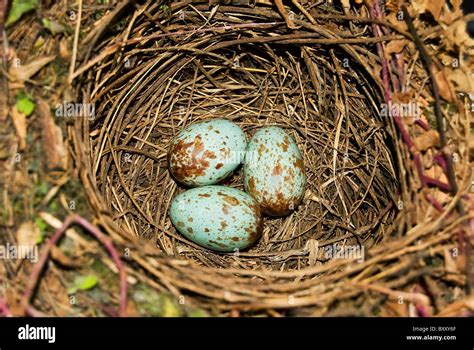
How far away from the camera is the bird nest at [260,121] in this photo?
5.18 feet

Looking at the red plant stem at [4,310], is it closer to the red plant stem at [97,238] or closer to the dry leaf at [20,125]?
the red plant stem at [97,238]

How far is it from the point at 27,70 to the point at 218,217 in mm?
760

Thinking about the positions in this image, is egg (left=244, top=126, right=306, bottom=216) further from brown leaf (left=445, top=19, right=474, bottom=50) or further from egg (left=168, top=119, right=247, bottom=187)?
brown leaf (left=445, top=19, right=474, bottom=50)

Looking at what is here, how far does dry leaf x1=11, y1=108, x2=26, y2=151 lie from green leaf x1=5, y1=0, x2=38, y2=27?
0.26m

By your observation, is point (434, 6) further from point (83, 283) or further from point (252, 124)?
point (83, 283)

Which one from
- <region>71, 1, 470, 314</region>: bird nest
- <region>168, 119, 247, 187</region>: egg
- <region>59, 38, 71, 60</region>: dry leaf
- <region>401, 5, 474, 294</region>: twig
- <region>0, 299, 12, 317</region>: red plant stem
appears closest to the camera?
<region>0, 299, 12, 317</region>: red plant stem

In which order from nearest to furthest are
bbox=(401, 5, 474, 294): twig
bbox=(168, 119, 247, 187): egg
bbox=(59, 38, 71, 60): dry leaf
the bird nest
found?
1. bbox=(401, 5, 474, 294): twig
2. bbox=(59, 38, 71, 60): dry leaf
3. the bird nest
4. bbox=(168, 119, 247, 187): egg

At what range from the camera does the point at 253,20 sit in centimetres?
180

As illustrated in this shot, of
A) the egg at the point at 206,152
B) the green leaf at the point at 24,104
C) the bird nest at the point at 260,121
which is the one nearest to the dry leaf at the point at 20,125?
the green leaf at the point at 24,104

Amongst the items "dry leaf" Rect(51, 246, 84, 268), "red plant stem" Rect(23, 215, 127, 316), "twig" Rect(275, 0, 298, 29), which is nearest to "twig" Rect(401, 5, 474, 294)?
"twig" Rect(275, 0, 298, 29)

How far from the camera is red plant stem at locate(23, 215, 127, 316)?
48.9 inches

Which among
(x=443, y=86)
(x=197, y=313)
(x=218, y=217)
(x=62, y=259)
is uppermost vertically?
(x=443, y=86)

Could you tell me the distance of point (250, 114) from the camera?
6.61 ft

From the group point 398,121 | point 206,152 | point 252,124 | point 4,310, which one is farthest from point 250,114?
point 4,310
